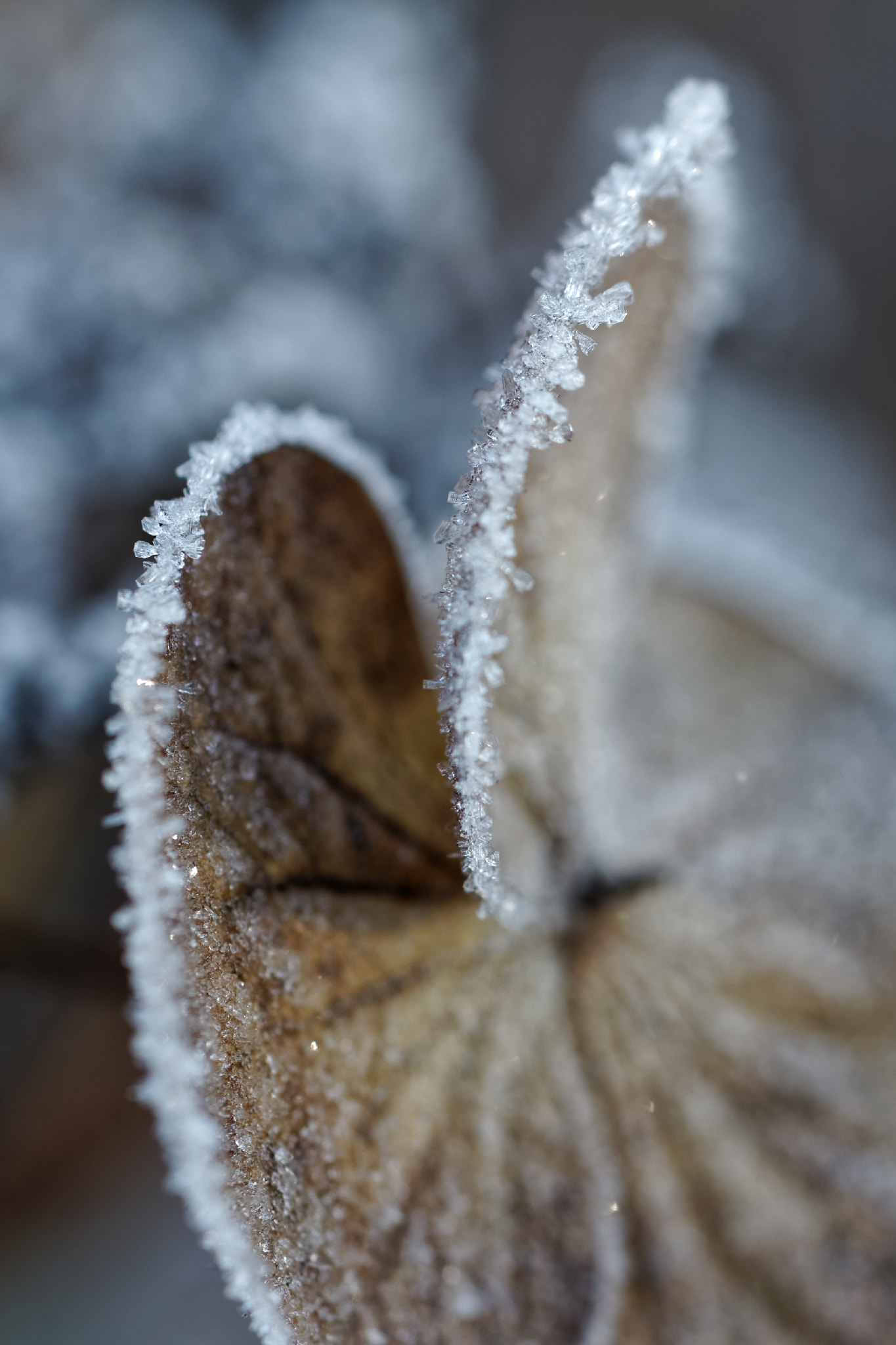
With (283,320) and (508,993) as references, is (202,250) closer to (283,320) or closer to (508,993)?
(283,320)

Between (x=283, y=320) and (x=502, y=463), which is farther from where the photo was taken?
(x=283, y=320)

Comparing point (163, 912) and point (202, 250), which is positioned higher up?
point (202, 250)

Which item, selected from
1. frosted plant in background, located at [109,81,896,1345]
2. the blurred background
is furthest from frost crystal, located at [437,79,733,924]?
the blurred background

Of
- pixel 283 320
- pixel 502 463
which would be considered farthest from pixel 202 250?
pixel 502 463

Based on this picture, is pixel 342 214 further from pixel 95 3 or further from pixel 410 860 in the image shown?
pixel 410 860

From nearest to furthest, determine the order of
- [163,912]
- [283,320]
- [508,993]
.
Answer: [163,912], [508,993], [283,320]

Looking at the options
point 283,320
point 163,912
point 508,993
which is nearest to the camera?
point 163,912
